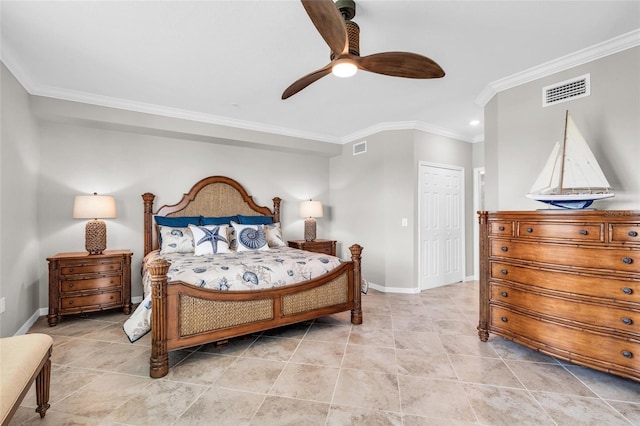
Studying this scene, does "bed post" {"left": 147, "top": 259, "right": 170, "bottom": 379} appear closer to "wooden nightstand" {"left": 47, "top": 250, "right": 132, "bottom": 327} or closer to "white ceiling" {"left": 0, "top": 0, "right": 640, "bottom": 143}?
"wooden nightstand" {"left": 47, "top": 250, "right": 132, "bottom": 327}

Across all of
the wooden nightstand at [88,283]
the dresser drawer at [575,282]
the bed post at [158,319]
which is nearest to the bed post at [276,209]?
the wooden nightstand at [88,283]

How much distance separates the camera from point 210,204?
4531mm

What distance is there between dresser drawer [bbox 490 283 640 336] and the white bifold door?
6.77 ft

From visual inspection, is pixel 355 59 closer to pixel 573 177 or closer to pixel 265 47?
pixel 265 47

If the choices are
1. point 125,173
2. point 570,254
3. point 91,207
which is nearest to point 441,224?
point 570,254

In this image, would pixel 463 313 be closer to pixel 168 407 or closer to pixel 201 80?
pixel 168 407

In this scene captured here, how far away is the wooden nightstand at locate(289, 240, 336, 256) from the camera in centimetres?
480

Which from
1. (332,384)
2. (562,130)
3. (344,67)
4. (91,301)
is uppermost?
(344,67)

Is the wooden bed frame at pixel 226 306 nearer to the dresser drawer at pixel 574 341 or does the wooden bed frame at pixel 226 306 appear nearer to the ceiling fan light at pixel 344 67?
the dresser drawer at pixel 574 341

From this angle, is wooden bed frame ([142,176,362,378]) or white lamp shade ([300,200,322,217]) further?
white lamp shade ([300,200,322,217])

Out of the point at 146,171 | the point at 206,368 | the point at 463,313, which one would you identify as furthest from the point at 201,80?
the point at 463,313

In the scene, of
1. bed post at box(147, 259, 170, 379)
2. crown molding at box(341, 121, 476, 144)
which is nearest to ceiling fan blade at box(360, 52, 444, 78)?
bed post at box(147, 259, 170, 379)

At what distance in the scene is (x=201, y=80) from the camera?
311 centimetres

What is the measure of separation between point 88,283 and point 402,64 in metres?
3.93
